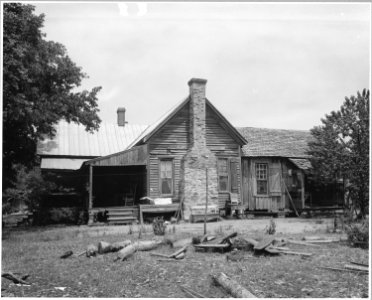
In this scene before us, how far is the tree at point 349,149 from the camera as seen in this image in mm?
14102

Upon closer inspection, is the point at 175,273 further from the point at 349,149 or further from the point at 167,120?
the point at 167,120

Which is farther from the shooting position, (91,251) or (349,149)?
(349,149)

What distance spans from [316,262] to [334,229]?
5.18 m

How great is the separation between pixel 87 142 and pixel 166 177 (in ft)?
15.9

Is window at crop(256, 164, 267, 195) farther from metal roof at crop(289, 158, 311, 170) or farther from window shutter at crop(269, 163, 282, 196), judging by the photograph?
metal roof at crop(289, 158, 311, 170)

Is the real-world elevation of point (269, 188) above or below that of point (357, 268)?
above

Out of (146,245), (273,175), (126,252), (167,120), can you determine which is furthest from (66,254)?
(273,175)

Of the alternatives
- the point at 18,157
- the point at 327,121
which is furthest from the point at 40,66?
the point at 327,121

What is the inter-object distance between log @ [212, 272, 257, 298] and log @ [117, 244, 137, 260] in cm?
281

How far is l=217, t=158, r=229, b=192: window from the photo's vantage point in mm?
19812

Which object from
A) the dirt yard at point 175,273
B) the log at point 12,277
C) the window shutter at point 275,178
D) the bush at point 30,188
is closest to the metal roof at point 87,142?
the bush at point 30,188

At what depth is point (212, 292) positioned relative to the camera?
6895mm

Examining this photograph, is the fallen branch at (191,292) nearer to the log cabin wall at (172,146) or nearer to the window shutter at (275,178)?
the log cabin wall at (172,146)

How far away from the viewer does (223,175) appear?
19969 mm
